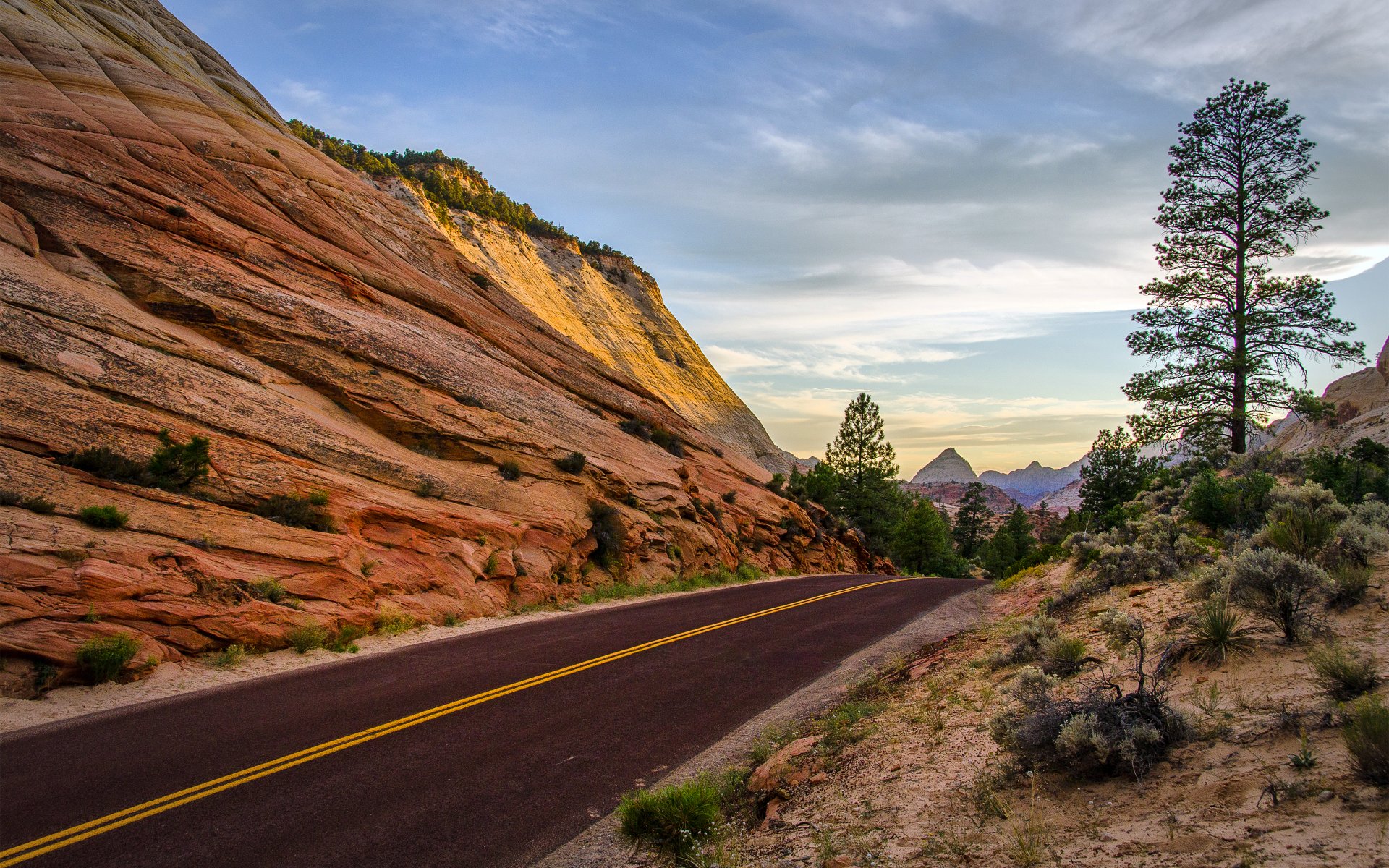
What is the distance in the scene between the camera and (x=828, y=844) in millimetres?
4707

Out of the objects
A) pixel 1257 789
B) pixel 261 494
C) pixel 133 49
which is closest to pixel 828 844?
pixel 1257 789

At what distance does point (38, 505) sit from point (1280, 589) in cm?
1536

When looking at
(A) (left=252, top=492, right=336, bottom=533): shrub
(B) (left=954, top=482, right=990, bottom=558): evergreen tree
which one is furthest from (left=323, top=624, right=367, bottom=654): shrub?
(B) (left=954, top=482, right=990, bottom=558): evergreen tree

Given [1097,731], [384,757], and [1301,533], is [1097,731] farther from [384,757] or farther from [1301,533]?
[384,757]

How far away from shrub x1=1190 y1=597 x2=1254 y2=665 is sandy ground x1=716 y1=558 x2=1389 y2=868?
0.43ft

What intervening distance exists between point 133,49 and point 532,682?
117ft

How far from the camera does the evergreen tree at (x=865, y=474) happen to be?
5191 cm

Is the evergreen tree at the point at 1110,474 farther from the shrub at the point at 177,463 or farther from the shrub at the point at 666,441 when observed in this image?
the shrub at the point at 177,463

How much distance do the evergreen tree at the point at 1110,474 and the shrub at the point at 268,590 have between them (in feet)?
115

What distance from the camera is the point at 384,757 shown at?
663 cm

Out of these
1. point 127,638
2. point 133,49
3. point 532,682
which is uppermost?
point 133,49

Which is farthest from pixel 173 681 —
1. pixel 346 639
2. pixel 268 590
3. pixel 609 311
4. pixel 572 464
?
pixel 609 311

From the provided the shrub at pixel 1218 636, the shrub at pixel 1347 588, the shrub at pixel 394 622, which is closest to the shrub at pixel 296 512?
the shrub at pixel 394 622

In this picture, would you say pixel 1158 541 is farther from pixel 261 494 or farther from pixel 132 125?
pixel 132 125
